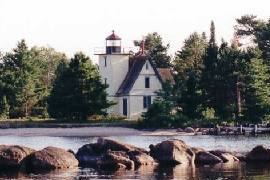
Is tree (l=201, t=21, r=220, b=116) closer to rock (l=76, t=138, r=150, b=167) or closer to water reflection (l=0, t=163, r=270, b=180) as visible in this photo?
rock (l=76, t=138, r=150, b=167)

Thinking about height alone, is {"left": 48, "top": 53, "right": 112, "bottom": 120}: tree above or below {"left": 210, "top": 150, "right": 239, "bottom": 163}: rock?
above

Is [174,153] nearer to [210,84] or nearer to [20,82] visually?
[210,84]

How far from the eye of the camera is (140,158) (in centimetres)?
4747

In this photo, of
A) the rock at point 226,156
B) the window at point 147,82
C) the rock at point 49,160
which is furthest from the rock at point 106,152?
the window at point 147,82

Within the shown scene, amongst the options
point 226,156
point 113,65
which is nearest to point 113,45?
point 113,65

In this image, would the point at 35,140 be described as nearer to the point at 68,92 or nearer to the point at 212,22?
the point at 68,92

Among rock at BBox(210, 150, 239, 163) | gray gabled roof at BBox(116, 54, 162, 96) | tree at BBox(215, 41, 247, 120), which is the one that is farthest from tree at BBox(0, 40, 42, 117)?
rock at BBox(210, 150, 239, 163)

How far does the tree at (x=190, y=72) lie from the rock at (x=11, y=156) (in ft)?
127

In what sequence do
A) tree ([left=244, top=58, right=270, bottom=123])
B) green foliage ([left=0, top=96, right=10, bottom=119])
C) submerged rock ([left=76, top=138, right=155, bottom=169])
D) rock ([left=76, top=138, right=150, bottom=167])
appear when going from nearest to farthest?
1. submerged rock ([left=76, top=138, right=155, bottom=169])
2. rock ([left=76, top=138, right=150, bottom=167])
3. tree ([left=244, top=58, right=270, bottom=123])
4. green foliage ([left=0, top=96, right=10, bottom=119])

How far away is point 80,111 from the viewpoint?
273ft

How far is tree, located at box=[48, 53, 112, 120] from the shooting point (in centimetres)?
8212

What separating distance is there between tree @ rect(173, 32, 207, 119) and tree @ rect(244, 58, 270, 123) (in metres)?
4.78

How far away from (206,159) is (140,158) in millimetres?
4020

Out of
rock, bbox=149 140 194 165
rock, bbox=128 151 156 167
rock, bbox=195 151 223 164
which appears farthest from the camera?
rock, bbox=195 151 223 164
